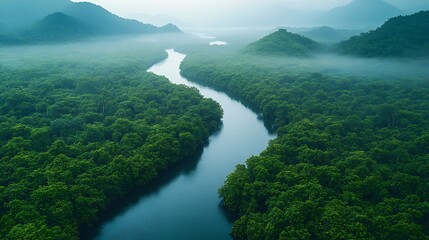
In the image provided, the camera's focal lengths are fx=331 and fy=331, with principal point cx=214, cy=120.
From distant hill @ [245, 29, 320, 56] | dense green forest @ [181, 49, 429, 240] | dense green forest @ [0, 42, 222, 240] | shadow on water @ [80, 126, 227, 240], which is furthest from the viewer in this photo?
distant hill @ [245, 29, 320, 56]

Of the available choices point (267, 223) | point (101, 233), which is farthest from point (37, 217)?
point (267, 223)

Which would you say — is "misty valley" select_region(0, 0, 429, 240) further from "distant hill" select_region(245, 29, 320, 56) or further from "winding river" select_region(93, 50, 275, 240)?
"distant hill" select_region(245, 29, 320, 56)

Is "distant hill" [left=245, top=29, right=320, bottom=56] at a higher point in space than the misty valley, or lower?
higher

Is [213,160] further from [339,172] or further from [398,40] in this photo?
[398,40]

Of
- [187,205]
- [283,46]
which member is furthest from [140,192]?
[283,46]

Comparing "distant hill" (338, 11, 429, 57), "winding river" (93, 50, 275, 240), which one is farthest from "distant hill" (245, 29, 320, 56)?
"winding river" (93, 50, 275, 240)

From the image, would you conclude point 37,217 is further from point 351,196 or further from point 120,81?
point 120,81
